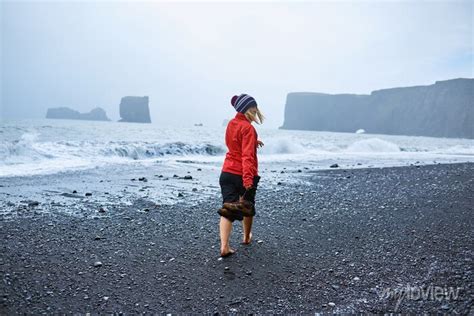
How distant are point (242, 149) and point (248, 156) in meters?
0.16

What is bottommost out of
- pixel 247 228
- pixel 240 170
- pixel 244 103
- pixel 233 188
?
pixel 247 228

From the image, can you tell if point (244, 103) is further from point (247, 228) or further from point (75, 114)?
point (75, 114)

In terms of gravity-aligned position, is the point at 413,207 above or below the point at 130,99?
below

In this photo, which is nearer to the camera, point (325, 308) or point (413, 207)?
point (325, 308)

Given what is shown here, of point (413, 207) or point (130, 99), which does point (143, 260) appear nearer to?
point (413, 207)

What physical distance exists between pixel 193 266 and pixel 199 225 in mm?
1617

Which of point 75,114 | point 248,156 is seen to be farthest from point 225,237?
point 75,114

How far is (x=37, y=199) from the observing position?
696 cm

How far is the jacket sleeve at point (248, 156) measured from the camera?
12.9 feet

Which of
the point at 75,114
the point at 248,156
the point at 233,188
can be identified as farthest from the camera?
the point at 75,114

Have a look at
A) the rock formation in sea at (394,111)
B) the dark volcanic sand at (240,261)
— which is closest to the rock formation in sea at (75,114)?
the rock formation in sea at (394,111)

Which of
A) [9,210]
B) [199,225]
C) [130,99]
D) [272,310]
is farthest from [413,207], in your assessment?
[130,99]

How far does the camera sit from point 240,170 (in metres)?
4.20

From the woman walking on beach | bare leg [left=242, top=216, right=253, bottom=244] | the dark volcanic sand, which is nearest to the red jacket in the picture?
the woman walking on beach
